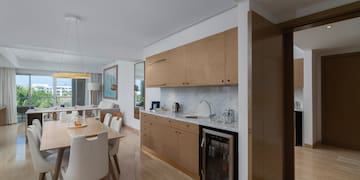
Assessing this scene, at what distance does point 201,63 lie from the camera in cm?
289

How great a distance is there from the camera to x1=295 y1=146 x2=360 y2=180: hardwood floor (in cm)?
288

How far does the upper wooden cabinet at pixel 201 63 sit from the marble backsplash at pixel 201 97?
0.40 metres

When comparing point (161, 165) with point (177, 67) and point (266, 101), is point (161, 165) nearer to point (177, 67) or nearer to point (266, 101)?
point (177, 67)

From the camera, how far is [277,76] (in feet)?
7.20

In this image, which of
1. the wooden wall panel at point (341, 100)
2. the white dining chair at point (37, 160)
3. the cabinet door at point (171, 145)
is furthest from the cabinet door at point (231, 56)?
the wooden wall panel at point (341, 100)

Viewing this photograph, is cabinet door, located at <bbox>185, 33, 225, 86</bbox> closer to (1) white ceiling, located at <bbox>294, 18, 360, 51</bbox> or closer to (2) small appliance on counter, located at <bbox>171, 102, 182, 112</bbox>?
(2) small appliance on counter, located at <bbox>171, 102, 182, 112</bbox>

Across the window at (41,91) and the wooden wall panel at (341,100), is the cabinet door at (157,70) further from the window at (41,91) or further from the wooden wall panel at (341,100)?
the window at (41,91)

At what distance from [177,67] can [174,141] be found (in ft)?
4.43

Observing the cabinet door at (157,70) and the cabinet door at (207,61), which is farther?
the cabinet door at (157,70)

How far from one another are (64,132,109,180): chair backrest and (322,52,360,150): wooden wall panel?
17.3ft

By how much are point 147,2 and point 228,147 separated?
2.13 metres

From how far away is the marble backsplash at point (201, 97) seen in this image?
2898mm

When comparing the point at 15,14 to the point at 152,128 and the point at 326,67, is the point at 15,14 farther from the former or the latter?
the point at 326,67

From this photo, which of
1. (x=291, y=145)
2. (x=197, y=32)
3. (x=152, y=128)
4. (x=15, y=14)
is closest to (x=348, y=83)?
(x=291, y=145)
